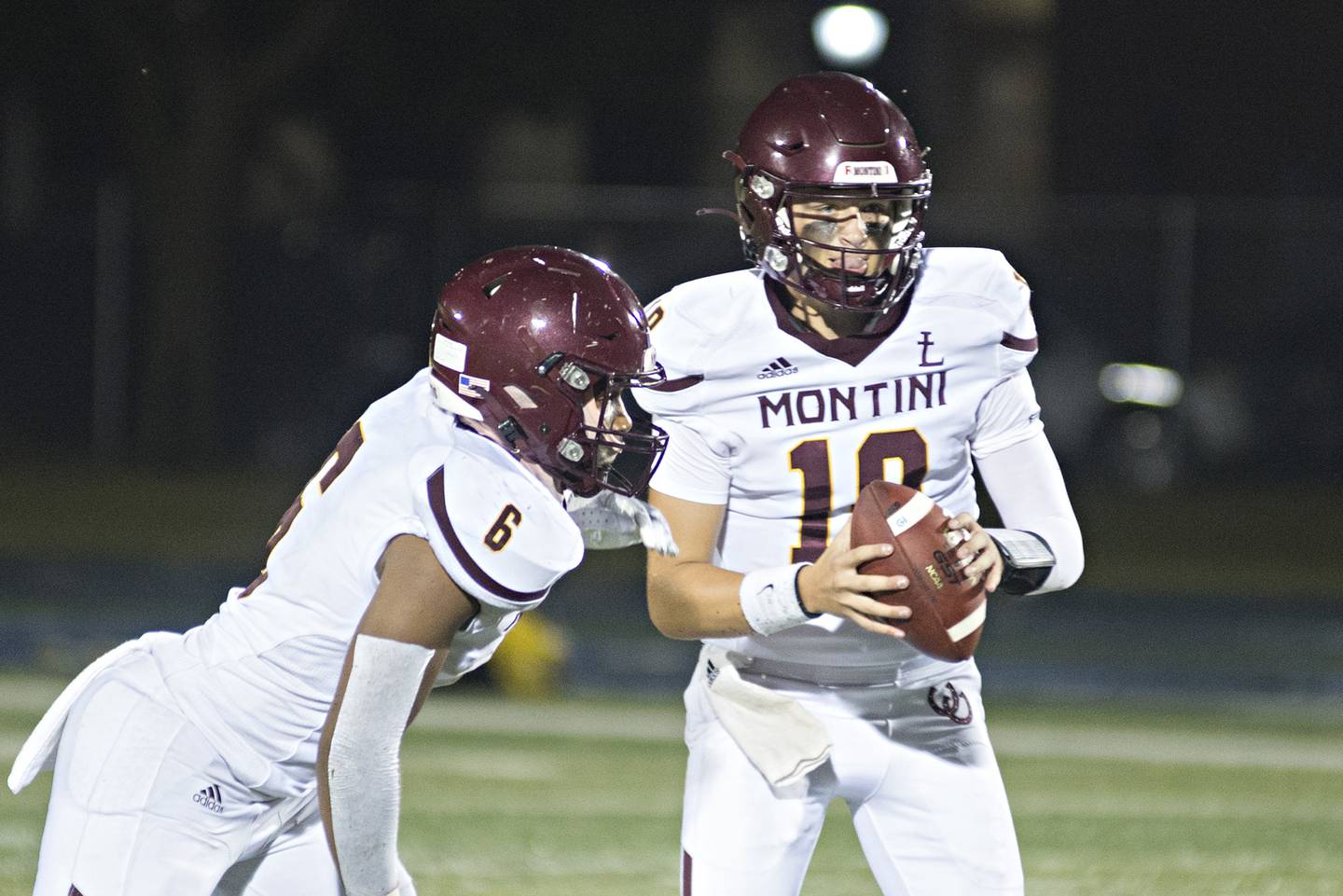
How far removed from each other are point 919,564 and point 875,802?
0.52 metres

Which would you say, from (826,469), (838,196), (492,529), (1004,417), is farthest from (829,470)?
(492,529)

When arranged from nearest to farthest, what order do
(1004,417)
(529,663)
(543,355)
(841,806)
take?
1. (543,355)
2. (1004,417)
3. (841,806)
4. (529,663)

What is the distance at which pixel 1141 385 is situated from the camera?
14.1 m

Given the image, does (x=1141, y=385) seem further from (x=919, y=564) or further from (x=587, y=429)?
(x=587, y=429)

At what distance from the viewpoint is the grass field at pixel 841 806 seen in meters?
5.64

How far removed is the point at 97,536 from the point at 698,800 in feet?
33.2

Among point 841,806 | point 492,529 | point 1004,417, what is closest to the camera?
point 492,529

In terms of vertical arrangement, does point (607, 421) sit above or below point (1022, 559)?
above

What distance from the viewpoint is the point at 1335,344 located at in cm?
1428

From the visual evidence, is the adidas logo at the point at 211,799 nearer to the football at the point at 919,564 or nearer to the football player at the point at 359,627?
the football player at the point at 359,627

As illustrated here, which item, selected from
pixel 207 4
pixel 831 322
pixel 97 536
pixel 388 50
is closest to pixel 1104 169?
pixel 388 50

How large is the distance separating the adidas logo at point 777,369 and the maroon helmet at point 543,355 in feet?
1.48

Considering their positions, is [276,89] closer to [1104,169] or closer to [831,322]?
[1104,169]

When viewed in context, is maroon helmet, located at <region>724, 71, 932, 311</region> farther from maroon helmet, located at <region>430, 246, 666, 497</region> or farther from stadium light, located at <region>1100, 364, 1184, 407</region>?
stadium light, located at <region>1100, 364, 1184, 407</region>
